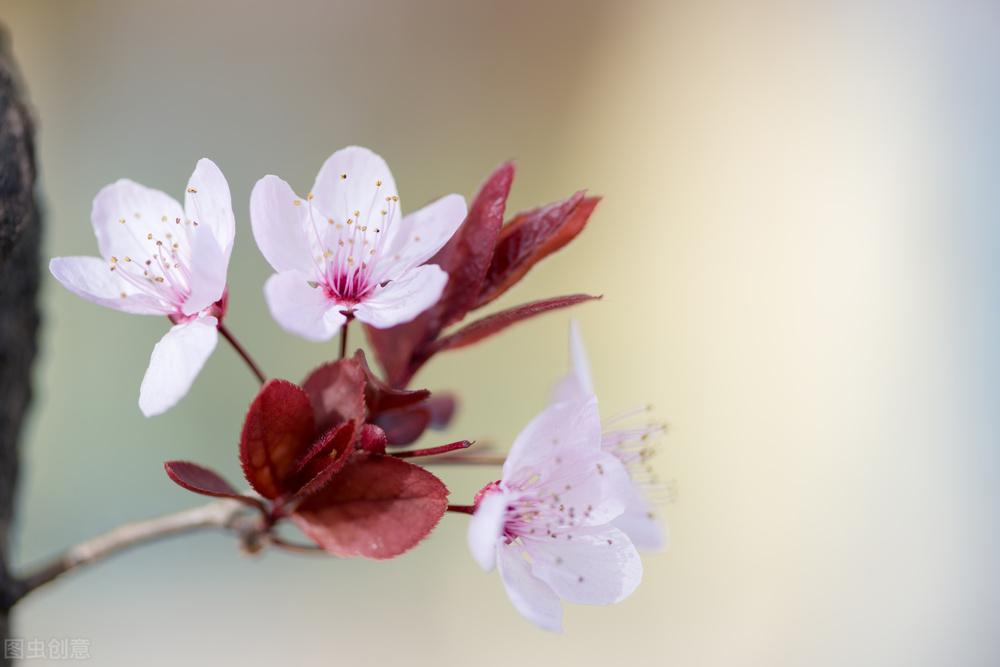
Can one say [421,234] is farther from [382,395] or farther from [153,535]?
[153,535]

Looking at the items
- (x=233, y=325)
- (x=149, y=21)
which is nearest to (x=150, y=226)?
(x=233, y=325)

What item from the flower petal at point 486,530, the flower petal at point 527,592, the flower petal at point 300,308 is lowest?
the flower petal at point 527,592

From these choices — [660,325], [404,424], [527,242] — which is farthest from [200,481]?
[660,325]

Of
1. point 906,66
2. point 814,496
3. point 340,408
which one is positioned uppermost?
point 906,66

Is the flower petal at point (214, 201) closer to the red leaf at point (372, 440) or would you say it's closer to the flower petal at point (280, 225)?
the flower petal at point (280, 225)

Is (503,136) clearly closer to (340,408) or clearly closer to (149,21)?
(149,21)

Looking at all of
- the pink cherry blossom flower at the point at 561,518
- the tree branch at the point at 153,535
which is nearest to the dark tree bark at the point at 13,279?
the tree branch at the point at 153,535

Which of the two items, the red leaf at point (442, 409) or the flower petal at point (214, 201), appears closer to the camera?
the flower petal at point (214, 201)
